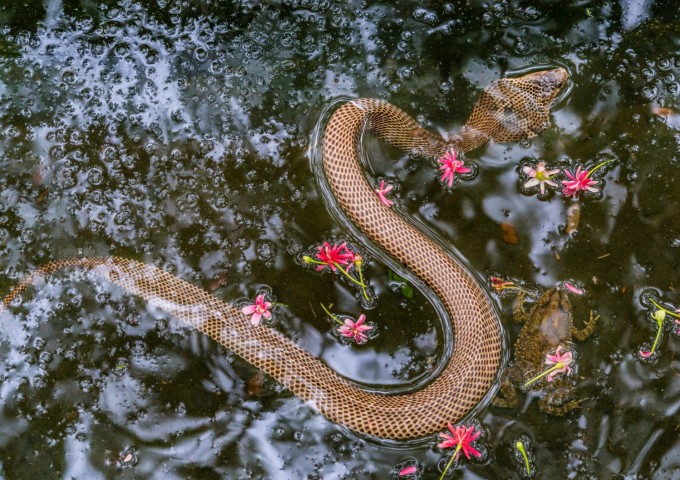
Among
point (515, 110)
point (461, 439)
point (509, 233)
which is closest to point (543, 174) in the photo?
point (509, 233)

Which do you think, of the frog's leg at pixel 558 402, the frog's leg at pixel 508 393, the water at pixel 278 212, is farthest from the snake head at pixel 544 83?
the frog's leg at pixel 558 402

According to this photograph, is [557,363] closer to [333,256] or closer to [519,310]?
[519,310]

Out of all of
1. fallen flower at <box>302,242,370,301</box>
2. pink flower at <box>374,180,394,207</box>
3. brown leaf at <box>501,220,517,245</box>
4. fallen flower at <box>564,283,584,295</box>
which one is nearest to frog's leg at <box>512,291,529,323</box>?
fallen flower at <box>564,283,584,295</box>

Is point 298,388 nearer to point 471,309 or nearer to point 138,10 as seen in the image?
point 471,309

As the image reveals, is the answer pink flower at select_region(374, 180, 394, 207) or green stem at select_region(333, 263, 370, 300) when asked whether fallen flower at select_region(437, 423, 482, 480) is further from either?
pink flower at select_region(374, 180, 394, 207)

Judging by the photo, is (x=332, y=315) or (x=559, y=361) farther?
(x=332, y=315)

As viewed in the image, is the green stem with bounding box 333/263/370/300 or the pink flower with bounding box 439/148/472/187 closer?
the green stem with bounding box 333/263/370/300
